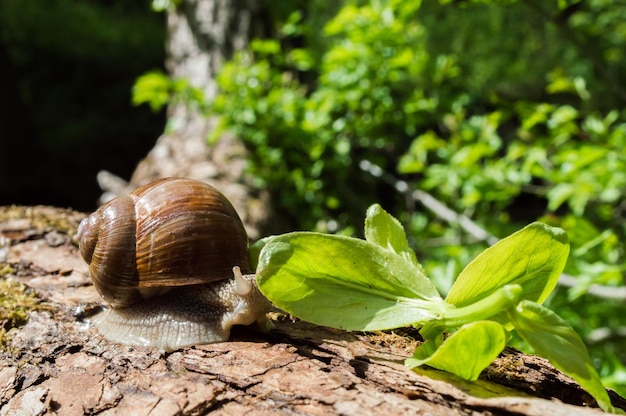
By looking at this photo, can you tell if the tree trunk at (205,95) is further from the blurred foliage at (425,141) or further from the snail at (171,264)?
A: the snail at (171,264)

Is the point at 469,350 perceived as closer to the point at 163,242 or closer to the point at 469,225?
Answer: the point at 163,242

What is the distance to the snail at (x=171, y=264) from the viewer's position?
1.45 meters

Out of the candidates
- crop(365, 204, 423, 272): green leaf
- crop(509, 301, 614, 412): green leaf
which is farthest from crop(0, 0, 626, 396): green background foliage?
crop(509, 301, 614, 412): green leaf

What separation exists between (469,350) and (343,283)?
28 cm

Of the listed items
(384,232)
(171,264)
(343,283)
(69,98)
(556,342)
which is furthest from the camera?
(69,98)

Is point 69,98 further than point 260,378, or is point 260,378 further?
point 69,98

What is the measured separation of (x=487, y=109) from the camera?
6.45 meters

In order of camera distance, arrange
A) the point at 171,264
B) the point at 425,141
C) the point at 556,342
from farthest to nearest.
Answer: the point at 425,141 < the point at 171,264 < the point at 556,342

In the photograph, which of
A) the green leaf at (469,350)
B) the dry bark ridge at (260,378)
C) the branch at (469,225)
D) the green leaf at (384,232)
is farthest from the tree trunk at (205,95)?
the green leaf at (469,350)

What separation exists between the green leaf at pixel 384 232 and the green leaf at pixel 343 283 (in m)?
0.16

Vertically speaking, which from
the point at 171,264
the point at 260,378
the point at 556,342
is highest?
the point at 556,342

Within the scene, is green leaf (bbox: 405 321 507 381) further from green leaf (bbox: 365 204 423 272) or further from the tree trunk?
the tree trunk

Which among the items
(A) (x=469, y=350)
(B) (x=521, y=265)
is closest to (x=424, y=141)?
(B) (x=521, y=265)

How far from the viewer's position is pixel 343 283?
1.16 metres
